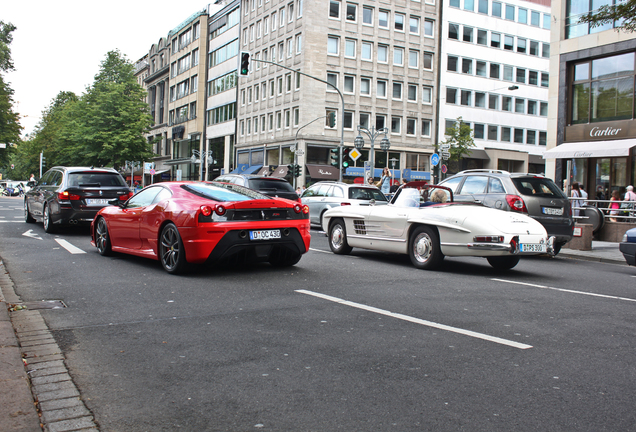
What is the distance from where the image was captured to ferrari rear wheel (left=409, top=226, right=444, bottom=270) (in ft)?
31.3

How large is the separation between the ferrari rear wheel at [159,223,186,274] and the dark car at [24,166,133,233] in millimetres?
6030

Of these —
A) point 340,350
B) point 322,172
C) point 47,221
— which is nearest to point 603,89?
point 47,221

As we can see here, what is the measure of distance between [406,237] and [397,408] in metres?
6.87

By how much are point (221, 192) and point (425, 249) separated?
10.8 ft

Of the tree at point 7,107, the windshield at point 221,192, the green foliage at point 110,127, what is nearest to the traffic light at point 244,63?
the windshield at point 221,192

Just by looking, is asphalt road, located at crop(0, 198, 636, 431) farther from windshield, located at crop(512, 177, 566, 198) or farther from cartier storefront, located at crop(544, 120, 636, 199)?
cartier storefront, located at crop(544, 120, 636, 199)

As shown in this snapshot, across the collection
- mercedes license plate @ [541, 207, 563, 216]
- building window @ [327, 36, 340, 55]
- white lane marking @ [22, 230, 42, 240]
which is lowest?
white lane marking @ [22, 230, 42, 240]

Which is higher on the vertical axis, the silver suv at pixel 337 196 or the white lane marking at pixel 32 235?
the silver suv at pixel 337 196

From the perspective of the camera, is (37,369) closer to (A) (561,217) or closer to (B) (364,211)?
(B) (364,211)

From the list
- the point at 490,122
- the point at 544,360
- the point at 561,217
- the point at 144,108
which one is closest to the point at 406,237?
the point at 561,217

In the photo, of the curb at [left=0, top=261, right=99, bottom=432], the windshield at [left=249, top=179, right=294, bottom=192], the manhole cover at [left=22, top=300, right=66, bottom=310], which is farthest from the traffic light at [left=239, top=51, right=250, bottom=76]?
the curb at [left=0, top=261, right=99, bottom=432]

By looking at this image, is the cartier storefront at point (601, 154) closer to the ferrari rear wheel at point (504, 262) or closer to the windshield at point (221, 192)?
the ferrari rear wheel at point (504, 262)

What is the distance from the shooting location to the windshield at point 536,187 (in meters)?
13.2

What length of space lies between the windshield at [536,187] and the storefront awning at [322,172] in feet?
129
